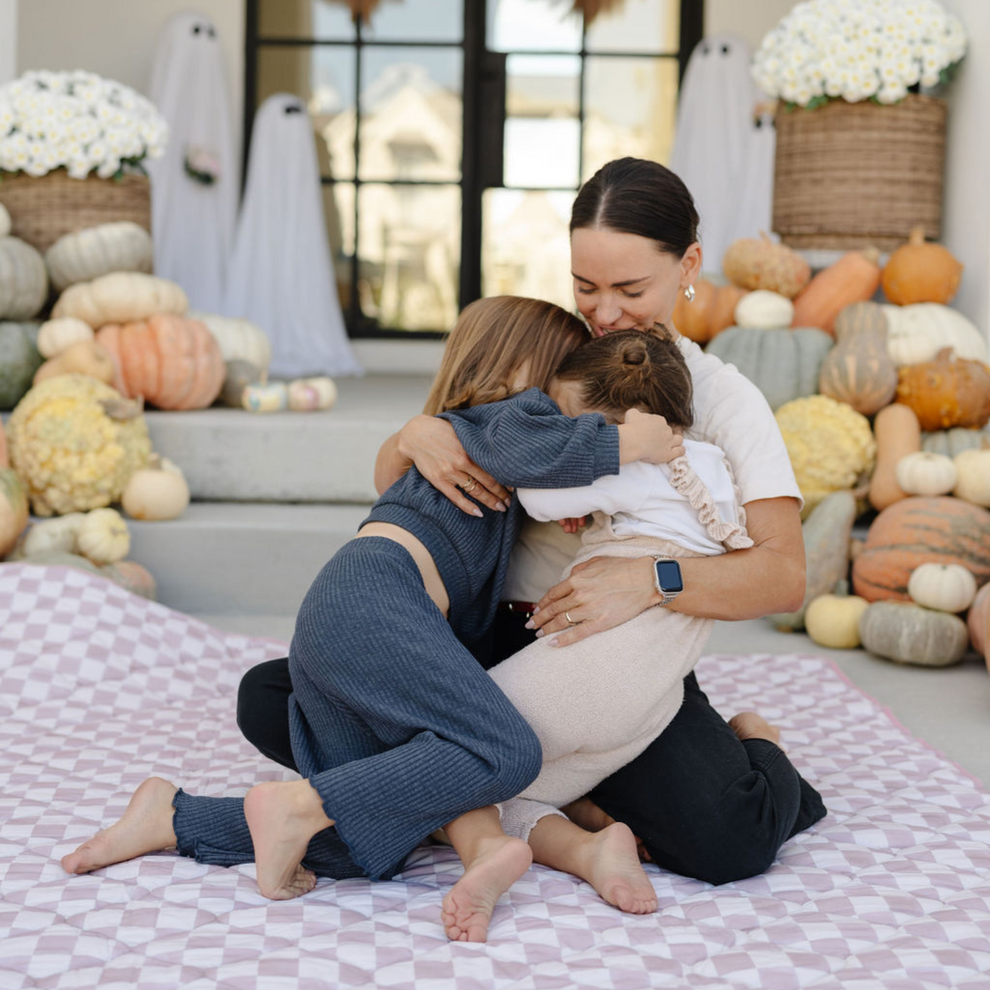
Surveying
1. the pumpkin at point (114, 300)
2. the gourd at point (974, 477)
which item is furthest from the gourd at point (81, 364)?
the gourd at point (974, 477)

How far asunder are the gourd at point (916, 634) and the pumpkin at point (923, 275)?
1.01m

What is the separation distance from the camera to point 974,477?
2.99m

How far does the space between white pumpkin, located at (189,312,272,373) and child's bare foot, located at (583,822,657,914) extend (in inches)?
104

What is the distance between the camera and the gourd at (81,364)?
11.0 feet

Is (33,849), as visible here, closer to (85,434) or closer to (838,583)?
(85,434)

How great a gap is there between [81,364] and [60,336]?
6.6 inches

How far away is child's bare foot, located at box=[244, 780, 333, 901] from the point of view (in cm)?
146

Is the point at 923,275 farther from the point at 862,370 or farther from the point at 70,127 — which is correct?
the point at 70,127

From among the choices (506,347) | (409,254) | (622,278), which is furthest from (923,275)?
(409,254)

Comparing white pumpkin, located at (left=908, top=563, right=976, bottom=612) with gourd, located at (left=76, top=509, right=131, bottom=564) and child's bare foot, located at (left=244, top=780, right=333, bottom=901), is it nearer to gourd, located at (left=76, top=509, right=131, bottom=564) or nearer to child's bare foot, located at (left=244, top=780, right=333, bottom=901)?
child's bare foot, located at (left=244, top=780, right=333, bottom=901)

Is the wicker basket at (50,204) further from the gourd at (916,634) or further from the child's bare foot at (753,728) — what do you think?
the child's bare foot at (753,728)

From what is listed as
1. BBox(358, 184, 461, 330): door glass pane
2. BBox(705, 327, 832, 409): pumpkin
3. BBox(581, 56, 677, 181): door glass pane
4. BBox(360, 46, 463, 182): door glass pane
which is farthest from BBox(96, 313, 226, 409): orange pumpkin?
BBox(581, 56, 677, 181): door glass pane

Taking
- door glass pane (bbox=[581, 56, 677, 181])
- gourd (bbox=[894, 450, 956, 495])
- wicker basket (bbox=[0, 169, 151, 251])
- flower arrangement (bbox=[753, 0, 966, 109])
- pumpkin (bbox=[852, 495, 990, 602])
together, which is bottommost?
pumpkin (bbox=[852, 495, 990, 602])

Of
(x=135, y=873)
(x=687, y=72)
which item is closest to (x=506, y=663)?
(x=135, y=873)
